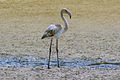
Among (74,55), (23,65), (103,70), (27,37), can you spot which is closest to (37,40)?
(27,37)

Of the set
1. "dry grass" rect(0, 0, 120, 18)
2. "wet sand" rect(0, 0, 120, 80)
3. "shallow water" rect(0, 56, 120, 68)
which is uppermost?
"dry grass" rect(0, 0, 120, 18)

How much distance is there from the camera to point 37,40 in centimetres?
1270

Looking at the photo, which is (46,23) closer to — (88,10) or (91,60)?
(88,10)

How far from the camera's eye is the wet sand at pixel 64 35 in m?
8.41

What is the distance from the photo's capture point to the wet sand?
8414 millimetres

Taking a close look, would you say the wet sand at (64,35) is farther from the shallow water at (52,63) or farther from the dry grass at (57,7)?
the shallow water at (52,63)

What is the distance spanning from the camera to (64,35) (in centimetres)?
1357

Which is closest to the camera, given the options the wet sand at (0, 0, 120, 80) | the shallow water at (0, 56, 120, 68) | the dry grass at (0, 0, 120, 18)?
the wet sand at (0, 0, 120, 80)

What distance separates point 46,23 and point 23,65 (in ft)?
23.5

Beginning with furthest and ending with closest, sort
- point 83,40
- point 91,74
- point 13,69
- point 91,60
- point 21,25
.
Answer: point 21,25 → point 83,40 → point 91,60 → point 13,69 → point 91,74

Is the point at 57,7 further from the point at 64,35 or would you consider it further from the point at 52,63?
the point at 52,63

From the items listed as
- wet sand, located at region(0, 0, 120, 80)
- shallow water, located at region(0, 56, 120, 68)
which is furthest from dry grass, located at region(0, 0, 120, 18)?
shallow water, located at region(0, 56, 120, 68)

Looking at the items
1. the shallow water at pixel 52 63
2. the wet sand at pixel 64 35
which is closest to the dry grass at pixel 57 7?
the wet sand at pixel 64 35

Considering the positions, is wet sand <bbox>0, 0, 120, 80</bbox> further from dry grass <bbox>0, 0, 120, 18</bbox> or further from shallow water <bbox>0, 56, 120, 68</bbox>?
shallow water <bbox>0, 56, 120, 68</bbox>
